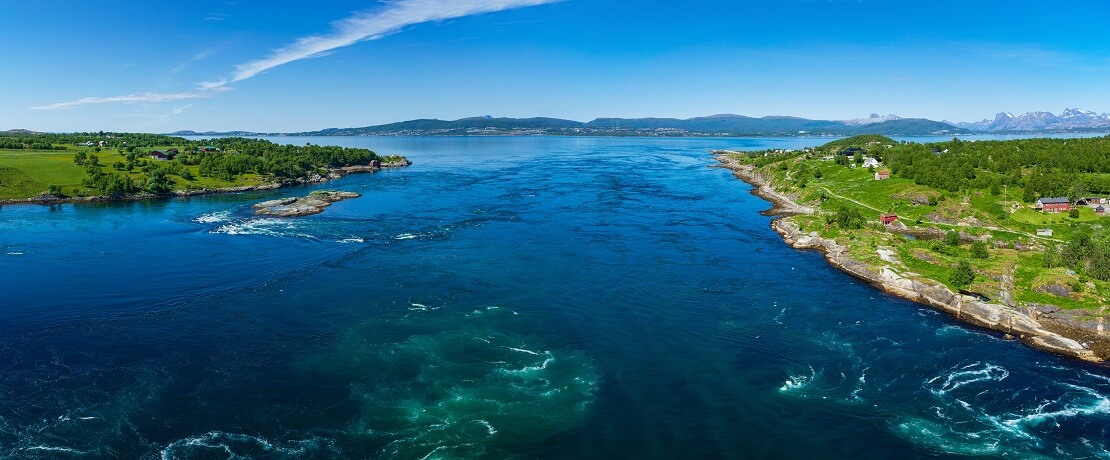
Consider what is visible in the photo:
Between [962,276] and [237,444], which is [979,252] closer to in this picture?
[962,276]

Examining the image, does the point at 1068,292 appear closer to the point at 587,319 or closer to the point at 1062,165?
the point at 587,319

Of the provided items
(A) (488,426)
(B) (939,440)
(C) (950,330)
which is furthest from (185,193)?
(B) (939,440)

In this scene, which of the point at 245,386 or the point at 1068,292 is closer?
the point at 245,386

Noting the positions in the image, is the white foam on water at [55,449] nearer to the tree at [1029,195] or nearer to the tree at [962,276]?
the tree at [962,276]

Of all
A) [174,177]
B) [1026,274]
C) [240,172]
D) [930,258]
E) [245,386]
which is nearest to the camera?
[245,386]

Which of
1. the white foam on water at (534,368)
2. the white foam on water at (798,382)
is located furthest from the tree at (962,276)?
the white foam on water at (534,368)

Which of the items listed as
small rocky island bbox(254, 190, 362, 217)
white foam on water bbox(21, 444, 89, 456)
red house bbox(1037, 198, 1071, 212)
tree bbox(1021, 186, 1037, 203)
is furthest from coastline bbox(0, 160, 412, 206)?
red house bbox(1037, 198, 1071, 212)

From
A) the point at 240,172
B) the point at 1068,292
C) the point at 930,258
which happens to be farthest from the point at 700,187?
the point at 240,172
